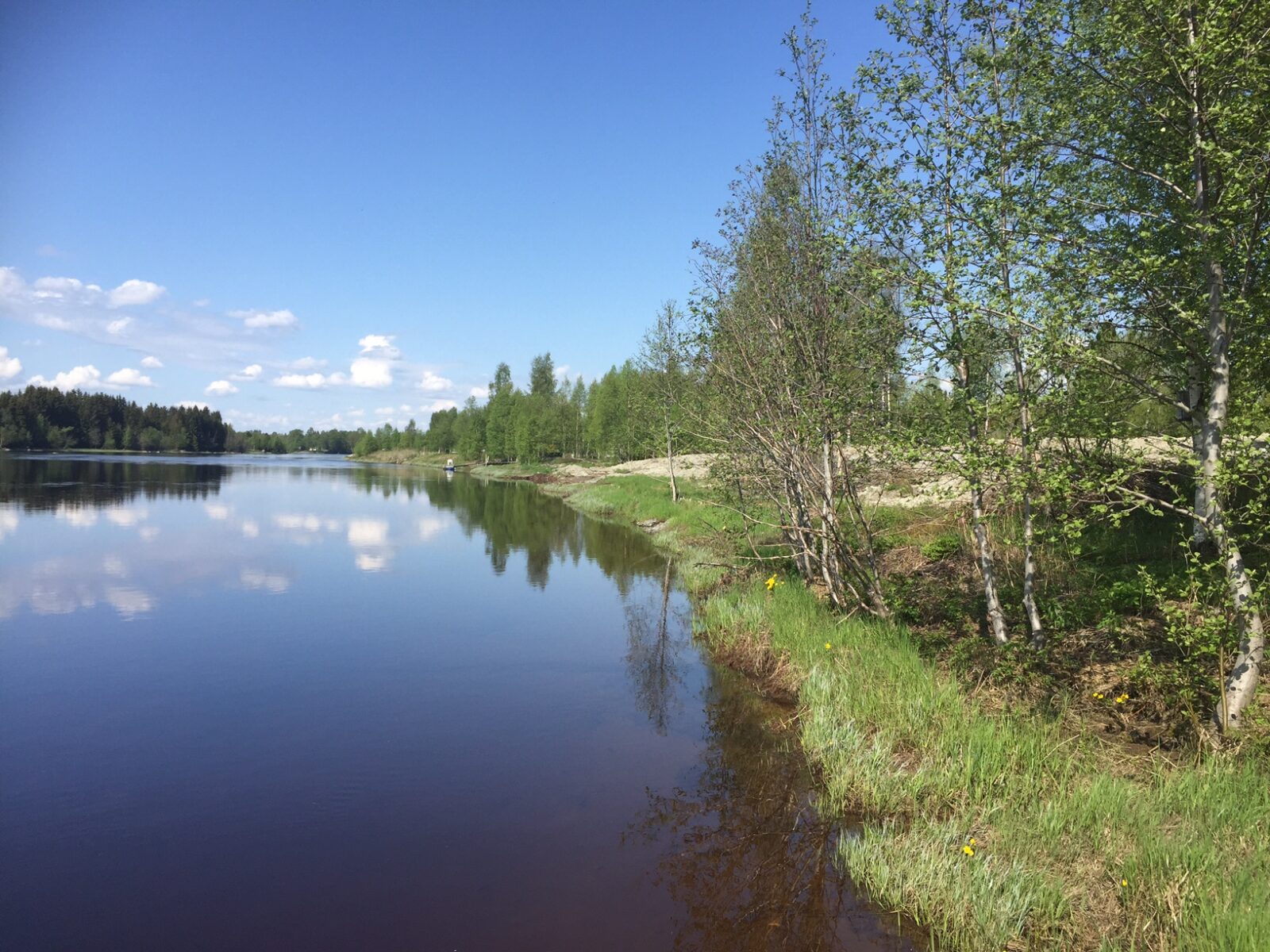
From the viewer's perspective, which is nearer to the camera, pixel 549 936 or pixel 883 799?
pixel 549 936

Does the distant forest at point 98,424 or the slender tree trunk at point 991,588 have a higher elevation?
the distant forest at point 98,424

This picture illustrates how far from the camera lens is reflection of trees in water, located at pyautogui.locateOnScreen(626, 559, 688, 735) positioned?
12.0m

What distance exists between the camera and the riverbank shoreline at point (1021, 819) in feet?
16.9

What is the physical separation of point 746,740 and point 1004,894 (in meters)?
4.69

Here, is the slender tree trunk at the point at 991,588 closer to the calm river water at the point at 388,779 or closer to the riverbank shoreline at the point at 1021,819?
the riverbank shoreline at the point at 1021,819

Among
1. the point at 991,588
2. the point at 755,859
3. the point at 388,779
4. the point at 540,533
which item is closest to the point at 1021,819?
the point at 755,859

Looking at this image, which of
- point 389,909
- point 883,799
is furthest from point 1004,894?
point 389,909

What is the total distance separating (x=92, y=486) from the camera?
2179 inches

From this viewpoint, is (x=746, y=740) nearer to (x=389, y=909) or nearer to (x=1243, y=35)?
(x=389, y=909)

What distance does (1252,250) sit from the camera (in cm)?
688

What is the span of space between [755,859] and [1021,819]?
102 inches

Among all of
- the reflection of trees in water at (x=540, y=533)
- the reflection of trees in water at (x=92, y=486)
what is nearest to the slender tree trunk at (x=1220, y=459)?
the reflection of trees in water at (x=540, y=533)

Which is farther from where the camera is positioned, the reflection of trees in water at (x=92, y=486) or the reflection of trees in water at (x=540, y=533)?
the reflection of trees in water at (x=92, y=486)

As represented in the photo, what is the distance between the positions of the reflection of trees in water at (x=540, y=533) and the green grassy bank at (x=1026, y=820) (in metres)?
12.8
